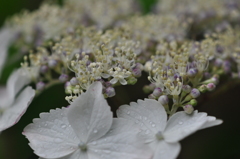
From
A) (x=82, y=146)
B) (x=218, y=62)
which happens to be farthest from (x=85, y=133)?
(x=218, y=62)

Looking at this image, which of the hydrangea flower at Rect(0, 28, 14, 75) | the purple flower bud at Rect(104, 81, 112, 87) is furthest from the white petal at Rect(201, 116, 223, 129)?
the hydrangea flower at Rect(0, 28, 14, 75)

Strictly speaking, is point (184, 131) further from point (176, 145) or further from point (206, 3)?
point (206, 3)

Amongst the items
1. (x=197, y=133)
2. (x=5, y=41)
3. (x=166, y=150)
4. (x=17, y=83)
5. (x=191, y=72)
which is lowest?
(x=197, y=133)

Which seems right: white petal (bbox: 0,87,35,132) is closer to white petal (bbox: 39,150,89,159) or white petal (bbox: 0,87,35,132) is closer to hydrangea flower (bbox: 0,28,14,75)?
white petal (bbox: 39,150,89,159)

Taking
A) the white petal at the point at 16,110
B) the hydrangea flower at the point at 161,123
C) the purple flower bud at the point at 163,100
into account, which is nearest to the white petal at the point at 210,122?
the hydrangea flower at the point at 161,123

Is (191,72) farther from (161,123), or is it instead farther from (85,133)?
(85,133)

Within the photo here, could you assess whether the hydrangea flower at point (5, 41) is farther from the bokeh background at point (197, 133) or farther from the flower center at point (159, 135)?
the flower center at point (159, 135)
